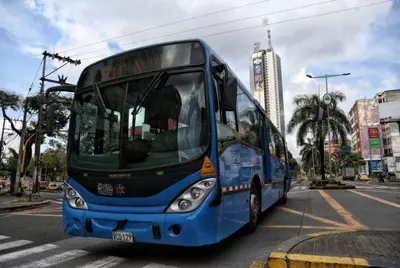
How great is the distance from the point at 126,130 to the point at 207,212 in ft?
5.40

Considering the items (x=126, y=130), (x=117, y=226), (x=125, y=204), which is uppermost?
(x=126, y=130)

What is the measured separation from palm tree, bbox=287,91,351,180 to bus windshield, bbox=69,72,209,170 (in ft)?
80.4

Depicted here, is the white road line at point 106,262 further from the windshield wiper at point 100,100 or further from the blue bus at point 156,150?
the windshield wiper at point 100,100

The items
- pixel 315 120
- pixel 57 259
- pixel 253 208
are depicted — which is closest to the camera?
pixel 57 259

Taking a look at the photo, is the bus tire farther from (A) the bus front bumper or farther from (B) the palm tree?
(B) the palm tree

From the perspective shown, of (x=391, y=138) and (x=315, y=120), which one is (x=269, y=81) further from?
(x=391, y=138)

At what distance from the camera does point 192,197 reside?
4.28 meters

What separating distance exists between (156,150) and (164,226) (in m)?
1.01

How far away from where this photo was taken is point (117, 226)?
14.9 ft

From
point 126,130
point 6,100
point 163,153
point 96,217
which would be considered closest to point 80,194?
point 96,217

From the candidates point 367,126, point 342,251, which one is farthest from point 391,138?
point 342,251

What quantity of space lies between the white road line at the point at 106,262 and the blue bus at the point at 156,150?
400 millimetres

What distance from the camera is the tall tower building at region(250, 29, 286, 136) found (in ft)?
114

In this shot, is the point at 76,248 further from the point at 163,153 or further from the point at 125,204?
the point at 163,153
